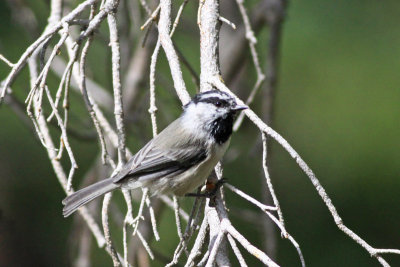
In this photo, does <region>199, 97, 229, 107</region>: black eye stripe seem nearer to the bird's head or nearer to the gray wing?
the bird's head

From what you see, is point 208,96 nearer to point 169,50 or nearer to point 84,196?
point 169,50

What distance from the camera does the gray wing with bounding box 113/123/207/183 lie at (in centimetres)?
307

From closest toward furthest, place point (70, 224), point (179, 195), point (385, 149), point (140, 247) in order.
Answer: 1. point (179, 195)
2. point (140, 247)
3. point (385, 149)
4. point (70, 224)

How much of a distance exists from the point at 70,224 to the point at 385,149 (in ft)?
9.21

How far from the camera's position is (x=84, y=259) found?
404 cm

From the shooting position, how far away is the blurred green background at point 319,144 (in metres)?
5.29

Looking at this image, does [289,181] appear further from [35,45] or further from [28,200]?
[35,45]

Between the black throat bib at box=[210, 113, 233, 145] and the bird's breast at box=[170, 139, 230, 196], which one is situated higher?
the black throat bib at box=[210, 113, 233, 145]

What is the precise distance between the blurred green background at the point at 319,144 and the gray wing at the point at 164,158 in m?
2.15

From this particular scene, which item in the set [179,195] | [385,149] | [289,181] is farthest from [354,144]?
[179,195]

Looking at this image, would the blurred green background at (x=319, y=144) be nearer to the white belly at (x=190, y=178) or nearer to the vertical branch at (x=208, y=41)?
the white belly at (x=190, y=178)

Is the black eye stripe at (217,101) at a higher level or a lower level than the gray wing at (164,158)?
higher

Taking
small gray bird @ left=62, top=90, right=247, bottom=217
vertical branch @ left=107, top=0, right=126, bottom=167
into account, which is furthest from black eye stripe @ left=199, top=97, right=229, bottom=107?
vertical branch @ left=107, top=0, right=126, bottom=167

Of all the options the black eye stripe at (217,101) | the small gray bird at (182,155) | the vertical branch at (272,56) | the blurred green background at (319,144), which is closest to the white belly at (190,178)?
the small gray bird at (182,155)
